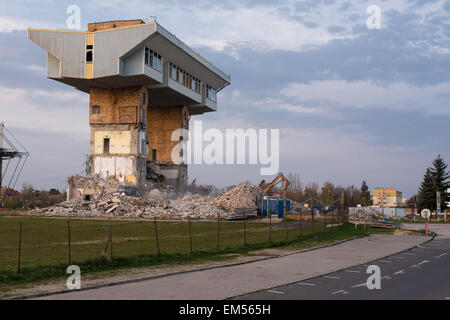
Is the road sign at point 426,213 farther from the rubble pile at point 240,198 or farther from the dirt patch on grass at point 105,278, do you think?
the dirt patch on grass at point 105,278

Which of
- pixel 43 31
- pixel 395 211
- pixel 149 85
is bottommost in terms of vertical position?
pixel 395 211

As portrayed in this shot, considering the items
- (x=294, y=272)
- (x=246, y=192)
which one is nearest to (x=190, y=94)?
(x=246, y=192)

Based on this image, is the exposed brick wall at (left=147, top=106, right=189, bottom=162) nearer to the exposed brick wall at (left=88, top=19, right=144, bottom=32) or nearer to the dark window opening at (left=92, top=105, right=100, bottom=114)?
the dark window opening at (left=92, top=105, right=100, bottom=114)

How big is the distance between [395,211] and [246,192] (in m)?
55.5

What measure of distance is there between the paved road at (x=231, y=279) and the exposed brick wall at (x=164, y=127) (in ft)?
179

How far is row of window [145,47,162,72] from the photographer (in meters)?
59.9

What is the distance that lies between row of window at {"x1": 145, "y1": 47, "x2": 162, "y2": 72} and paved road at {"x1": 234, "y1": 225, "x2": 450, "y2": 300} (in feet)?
151

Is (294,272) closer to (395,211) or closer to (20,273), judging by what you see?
(20,273)

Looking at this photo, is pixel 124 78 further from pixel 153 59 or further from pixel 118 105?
pixel 118 105

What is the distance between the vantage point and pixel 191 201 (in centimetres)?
6234

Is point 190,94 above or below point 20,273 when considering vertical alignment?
above

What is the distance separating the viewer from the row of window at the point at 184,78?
220ft

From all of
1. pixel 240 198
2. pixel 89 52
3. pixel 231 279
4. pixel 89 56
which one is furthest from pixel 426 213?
pixel 89 52

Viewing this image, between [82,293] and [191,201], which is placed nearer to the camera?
[82,293]
